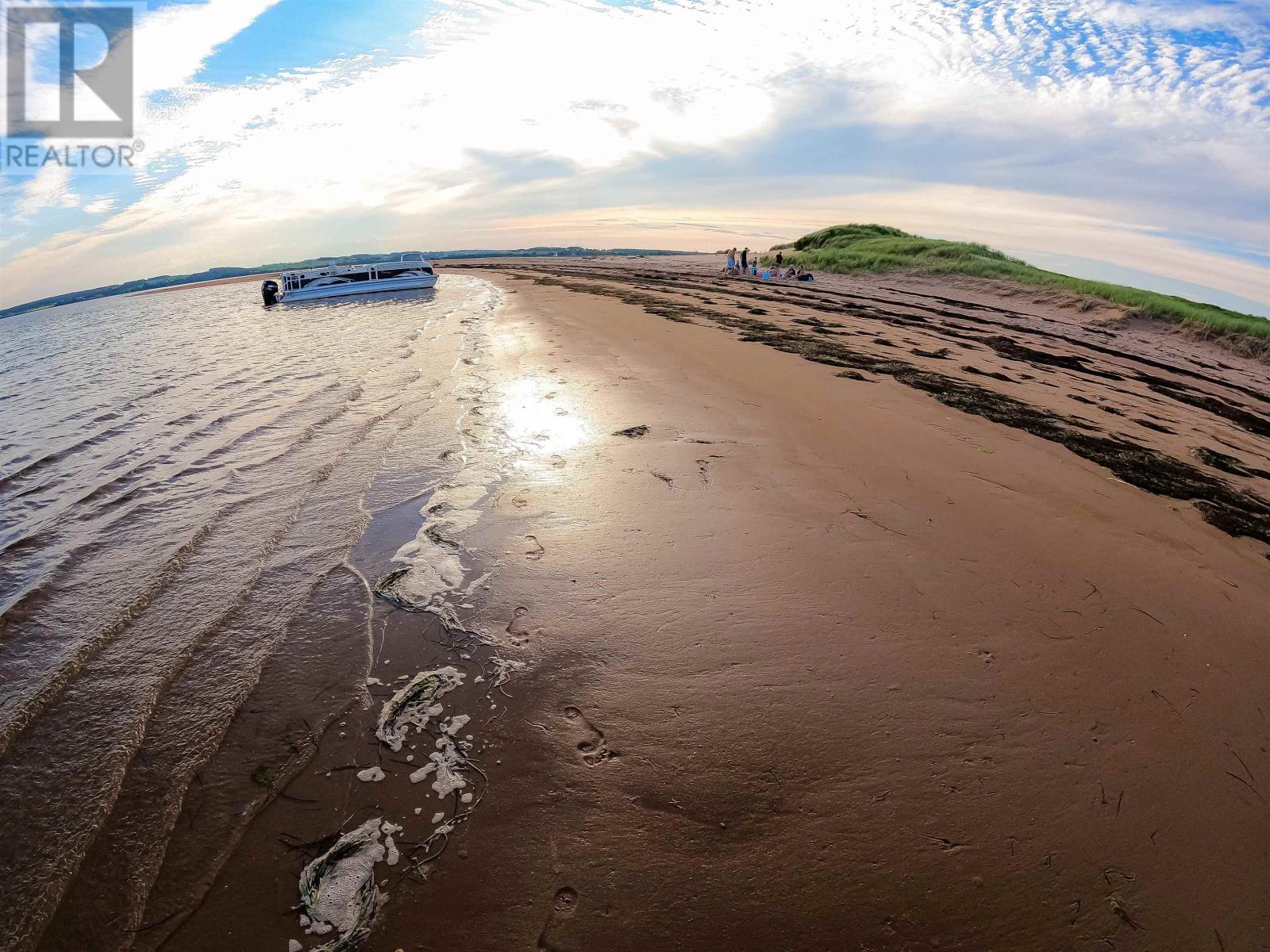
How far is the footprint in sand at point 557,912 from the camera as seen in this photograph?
2.18 meters

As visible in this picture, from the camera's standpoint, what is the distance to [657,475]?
20.4 feet

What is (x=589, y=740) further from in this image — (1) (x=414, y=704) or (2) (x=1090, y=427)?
(2) (x=1090, y=427)

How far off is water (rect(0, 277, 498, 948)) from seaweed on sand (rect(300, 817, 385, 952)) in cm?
51

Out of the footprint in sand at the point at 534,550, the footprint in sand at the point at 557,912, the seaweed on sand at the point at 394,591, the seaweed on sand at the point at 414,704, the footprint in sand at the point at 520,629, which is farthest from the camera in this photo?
the footprint in sand at the point at 534,550

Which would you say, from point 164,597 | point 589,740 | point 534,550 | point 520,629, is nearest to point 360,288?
point 164,597

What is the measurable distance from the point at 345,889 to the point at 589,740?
47.8 inches

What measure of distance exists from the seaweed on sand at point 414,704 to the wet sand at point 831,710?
0.08 metres

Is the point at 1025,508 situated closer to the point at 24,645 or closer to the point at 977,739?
the point at 977,739

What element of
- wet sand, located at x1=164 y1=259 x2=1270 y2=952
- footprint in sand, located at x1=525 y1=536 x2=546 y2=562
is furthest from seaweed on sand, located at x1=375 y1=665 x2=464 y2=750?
footprint in sand, located at x1=525 y1=536 x2=546 y2=562

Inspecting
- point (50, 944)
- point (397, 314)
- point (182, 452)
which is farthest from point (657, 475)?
point (397, 314)

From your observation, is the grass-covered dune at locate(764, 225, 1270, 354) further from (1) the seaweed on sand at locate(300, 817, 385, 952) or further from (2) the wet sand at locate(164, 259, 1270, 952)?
(1) the seaweed on sand at locate(300, 817, 385, 952)

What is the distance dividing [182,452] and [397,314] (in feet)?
57.5

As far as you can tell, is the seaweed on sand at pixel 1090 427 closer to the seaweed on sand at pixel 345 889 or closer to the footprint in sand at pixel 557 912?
the footprint in sand at pixel 557 912

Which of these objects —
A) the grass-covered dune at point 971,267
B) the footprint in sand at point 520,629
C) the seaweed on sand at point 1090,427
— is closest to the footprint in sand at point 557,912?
the footprint in sand at point 520,629
